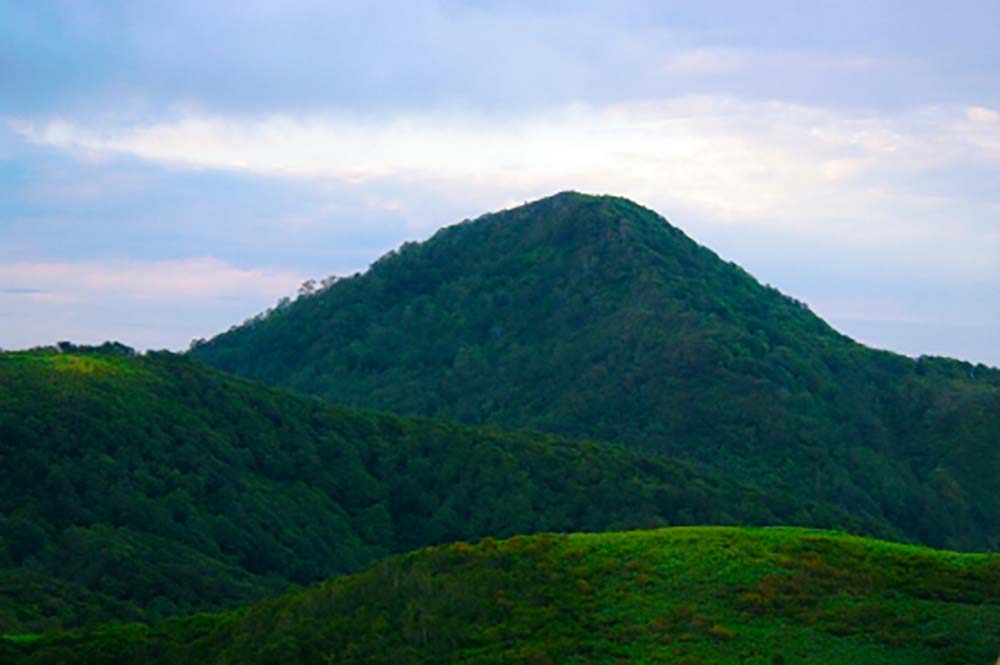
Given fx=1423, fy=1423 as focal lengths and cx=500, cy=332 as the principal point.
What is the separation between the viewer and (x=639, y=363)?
115m

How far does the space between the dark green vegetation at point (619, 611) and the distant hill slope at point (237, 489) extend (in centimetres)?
1273

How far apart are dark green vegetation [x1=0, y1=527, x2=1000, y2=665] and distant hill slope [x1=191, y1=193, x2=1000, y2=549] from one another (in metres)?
61.3

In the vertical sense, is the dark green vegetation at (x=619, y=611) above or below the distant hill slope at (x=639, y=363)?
below

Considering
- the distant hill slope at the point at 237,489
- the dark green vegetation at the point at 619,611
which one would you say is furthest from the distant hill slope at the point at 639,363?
the dark green vegetation at the point at 619,611

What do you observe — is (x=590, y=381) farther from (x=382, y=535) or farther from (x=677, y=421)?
(x=382, y=535)

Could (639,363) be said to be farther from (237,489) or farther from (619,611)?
(619,611)

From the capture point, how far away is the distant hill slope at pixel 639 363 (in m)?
104

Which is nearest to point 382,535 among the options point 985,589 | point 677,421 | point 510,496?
point 510,496

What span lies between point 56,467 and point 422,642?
113 ft

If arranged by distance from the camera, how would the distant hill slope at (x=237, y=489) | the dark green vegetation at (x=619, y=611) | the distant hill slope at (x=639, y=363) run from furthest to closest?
1. the distant hill slope at (x=639, y=363)
2. the distant hill slope at (x=237, y=489)
3. the dark green vegetation at (x=619, y=611)

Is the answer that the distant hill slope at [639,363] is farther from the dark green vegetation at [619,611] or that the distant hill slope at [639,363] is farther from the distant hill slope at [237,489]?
the dark green vegetation at [619,611]

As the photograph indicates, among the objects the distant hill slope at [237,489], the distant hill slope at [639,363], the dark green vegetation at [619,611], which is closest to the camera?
the dark green vegetation at [619,611]

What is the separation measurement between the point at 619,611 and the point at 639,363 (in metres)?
81.0

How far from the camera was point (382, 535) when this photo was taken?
246ft
